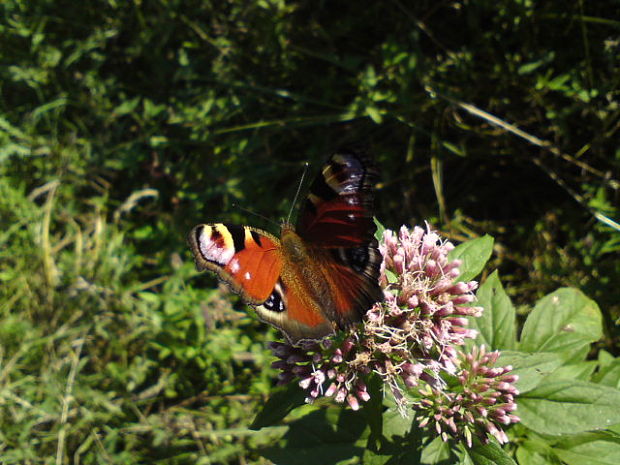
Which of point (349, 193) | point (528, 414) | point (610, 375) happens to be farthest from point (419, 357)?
point (610, 375)

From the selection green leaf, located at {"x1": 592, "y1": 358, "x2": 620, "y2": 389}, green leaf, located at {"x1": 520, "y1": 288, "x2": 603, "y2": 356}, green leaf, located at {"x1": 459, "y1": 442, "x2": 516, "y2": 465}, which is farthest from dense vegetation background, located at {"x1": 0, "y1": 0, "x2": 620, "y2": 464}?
green leaf, located at {"x1": 459, "y1": 442, "x2": 516, "y2": 465}

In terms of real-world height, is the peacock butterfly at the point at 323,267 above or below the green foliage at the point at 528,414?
above

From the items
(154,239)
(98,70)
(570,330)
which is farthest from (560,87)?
(98,70)

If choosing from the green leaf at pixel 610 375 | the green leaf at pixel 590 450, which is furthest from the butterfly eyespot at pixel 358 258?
the green leaf at pixel 610 375

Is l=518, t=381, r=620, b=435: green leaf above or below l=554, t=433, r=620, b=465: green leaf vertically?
above

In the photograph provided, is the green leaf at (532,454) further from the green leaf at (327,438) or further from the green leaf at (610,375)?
the green leaf at (327,438)

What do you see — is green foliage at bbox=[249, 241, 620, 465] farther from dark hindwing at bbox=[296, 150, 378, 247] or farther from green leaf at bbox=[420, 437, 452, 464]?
dark hindwing at bbox=[296, 150, 378, 247]

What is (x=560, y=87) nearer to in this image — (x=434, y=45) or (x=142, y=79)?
(x=434, y=45)
